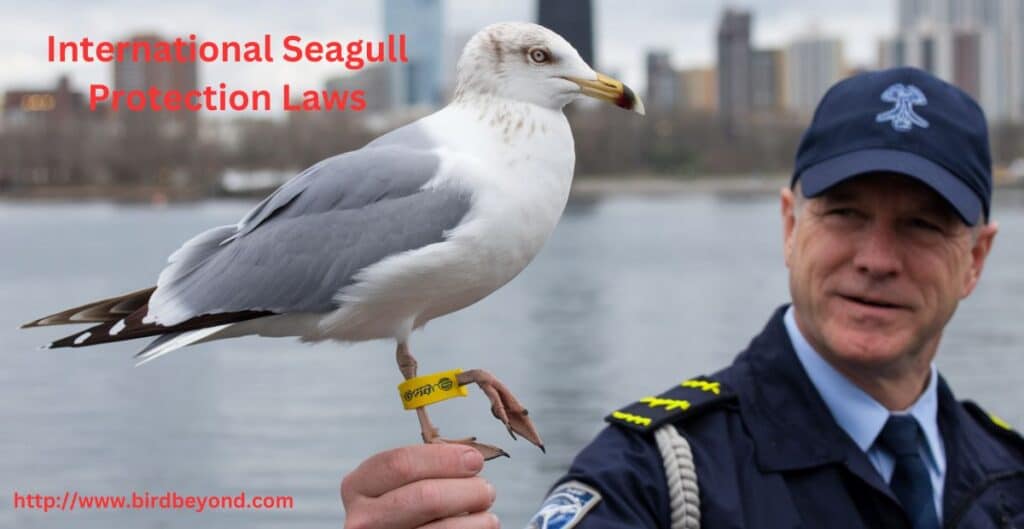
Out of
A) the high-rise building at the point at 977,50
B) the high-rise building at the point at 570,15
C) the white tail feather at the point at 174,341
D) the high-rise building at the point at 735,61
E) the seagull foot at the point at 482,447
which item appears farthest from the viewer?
the high-rise building at the point at 977,50

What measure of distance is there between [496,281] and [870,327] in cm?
131

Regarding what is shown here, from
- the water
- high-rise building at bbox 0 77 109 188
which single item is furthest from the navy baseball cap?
high-rise building at bbox 0 77 109 188

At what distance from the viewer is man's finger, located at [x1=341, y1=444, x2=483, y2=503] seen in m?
1.97

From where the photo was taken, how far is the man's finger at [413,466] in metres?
1.97

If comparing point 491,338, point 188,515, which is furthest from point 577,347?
point 188,515

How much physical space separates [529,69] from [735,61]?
97.6 metres

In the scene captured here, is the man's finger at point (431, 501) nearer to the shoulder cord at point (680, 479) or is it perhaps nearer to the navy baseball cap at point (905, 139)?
the shoulder cord at point (680, 479)

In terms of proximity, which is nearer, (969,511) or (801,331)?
A: (969,511)

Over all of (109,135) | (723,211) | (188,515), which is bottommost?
(723,211)

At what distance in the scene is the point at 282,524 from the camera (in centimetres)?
974

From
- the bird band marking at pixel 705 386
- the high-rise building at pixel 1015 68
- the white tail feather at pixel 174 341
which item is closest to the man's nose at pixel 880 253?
the bird band marking at pixel 705 386

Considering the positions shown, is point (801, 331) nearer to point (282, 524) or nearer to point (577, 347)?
point (282, 524)

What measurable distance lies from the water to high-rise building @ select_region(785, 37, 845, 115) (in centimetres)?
7443

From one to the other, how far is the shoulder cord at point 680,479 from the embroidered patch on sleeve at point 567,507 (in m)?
0.14
